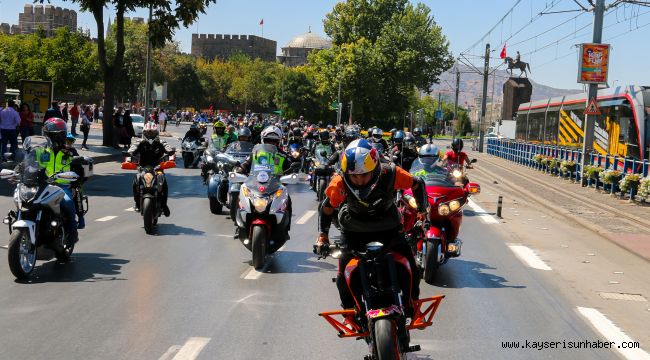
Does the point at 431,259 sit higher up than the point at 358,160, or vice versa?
the point at 358,160

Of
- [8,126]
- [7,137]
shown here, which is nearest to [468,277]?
[8,126]

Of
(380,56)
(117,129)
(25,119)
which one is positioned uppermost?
(380,56)

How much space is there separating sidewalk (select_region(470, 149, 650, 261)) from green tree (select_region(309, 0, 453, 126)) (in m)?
51.3

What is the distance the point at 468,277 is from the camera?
31.4 feet

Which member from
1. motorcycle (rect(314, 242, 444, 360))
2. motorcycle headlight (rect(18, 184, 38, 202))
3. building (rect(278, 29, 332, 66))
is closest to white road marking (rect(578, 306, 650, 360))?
motorcycle (rect(314, 242, 444, 360))

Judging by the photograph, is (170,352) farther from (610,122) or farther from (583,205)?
(610,122)

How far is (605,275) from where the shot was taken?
10453 mm

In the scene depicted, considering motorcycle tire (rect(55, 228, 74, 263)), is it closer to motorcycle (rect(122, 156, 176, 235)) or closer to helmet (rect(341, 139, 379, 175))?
motorcycle (rect(122, 156, 176, 235))

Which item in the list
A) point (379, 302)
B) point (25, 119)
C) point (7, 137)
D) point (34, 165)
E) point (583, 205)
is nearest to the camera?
point (379, 302)

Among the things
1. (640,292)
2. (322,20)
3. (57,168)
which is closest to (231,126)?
(57,168)

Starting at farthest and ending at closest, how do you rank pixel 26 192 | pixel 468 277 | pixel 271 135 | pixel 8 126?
pixel 8 126 < pixel 271 135 < pixel 468 277 < pixel 26 192

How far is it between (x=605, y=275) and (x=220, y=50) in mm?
162000

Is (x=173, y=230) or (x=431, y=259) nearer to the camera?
(x=431, y=259)

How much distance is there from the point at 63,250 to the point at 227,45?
531 ft
